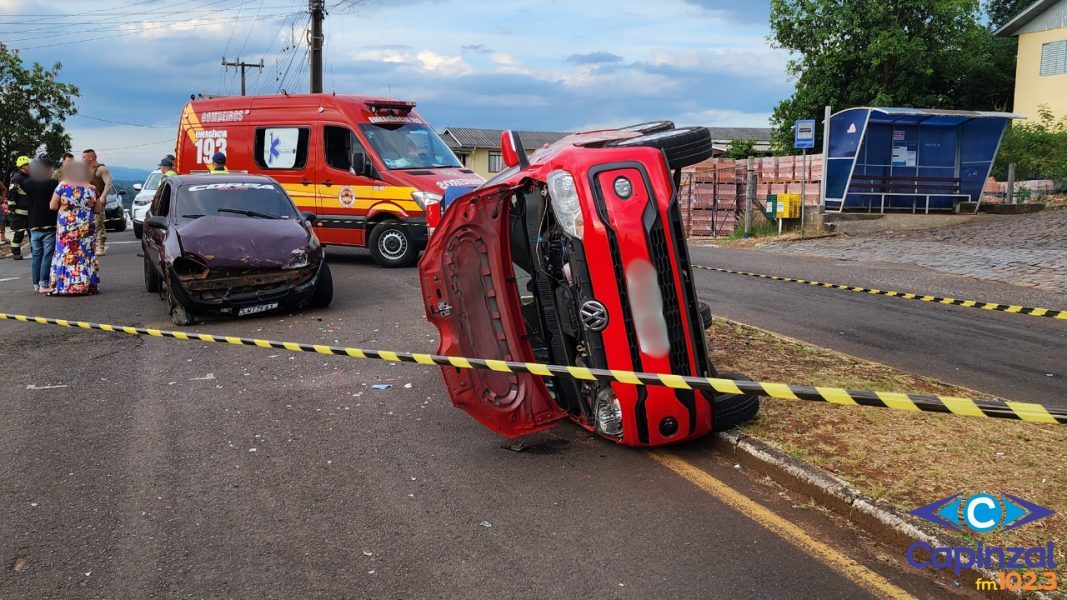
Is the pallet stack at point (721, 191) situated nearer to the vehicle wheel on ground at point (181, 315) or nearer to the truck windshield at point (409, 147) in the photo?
the truck windshield at point (409, 147)

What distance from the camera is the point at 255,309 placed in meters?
9.46

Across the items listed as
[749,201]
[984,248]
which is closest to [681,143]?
[984,248]

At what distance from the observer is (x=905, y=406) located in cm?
340

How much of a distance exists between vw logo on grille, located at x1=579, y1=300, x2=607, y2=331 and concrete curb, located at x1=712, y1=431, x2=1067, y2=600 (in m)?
1.11

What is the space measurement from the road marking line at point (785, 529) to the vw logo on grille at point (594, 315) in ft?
2.90

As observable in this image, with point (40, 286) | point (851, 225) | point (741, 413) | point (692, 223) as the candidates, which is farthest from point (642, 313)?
point (692, 223)

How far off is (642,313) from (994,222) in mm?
18464

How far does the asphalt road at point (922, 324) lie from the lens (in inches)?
276

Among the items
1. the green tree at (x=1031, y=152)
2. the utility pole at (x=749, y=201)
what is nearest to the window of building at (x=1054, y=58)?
the green tree at (x=1031, y=152)

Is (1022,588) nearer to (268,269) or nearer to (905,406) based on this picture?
(905,406)

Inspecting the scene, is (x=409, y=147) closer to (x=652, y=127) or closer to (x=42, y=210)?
(x=42, y=210)

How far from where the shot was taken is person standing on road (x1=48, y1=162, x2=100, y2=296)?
1113 cm

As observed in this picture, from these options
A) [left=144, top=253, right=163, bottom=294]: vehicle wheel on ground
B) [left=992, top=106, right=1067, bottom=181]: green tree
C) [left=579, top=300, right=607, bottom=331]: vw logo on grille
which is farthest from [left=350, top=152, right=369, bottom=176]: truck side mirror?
[left=992, top=106, right=1067, bottom=181]: green tree

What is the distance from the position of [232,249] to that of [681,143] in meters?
5.75
